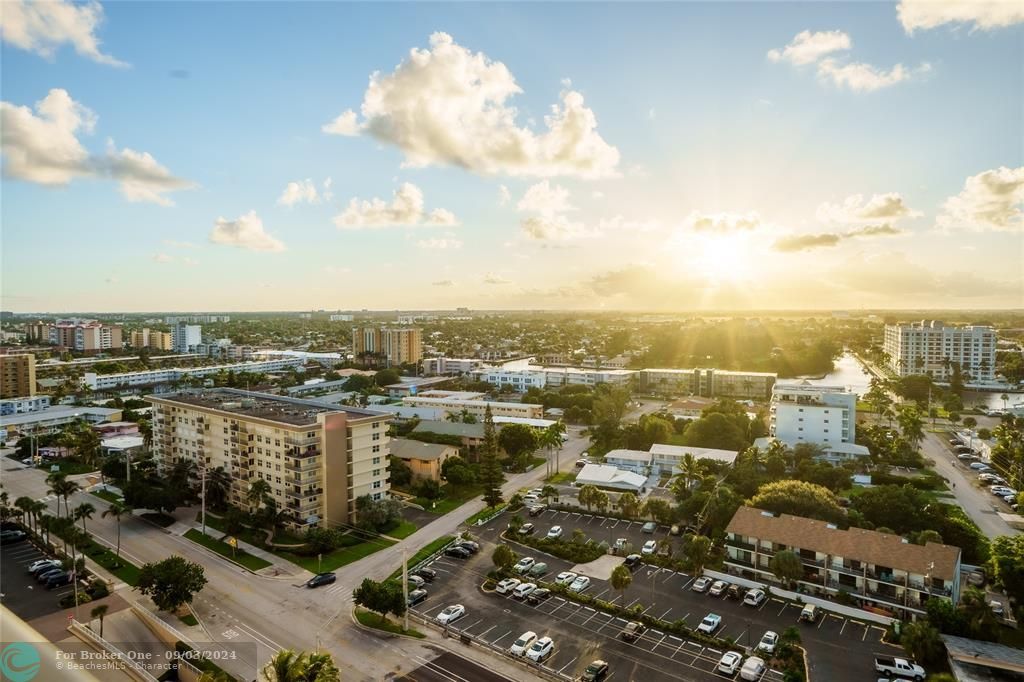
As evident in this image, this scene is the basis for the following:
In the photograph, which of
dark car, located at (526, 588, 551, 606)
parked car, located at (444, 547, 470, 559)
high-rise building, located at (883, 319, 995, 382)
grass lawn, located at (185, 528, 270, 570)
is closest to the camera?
dark car, located at (526, 588, 551, 606)

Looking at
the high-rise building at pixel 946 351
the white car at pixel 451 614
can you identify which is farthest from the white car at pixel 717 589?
the high-rise building at pixel 946 351

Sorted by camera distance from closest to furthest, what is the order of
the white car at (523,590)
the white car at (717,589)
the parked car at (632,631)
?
the parked car at (632,631) → the white car at (523,590) → the white car at (717,589)

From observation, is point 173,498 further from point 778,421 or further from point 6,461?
point 778,421

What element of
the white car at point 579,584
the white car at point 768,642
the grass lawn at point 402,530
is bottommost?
the white car at point 579,584

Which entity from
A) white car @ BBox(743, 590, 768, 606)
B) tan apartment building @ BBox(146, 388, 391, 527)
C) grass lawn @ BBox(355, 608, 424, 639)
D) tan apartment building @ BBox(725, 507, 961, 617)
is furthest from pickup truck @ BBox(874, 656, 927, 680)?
tan apartment building @ BBox(146, 388, 391, 527)

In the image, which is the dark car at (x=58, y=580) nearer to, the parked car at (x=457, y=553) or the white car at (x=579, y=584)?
the parked car at (x=457, y=553)

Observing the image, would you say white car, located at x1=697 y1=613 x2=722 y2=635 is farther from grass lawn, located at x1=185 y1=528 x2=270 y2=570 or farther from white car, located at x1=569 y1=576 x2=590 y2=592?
grass lawn, located at x1=185 y1=528 x2=270 y2=570
